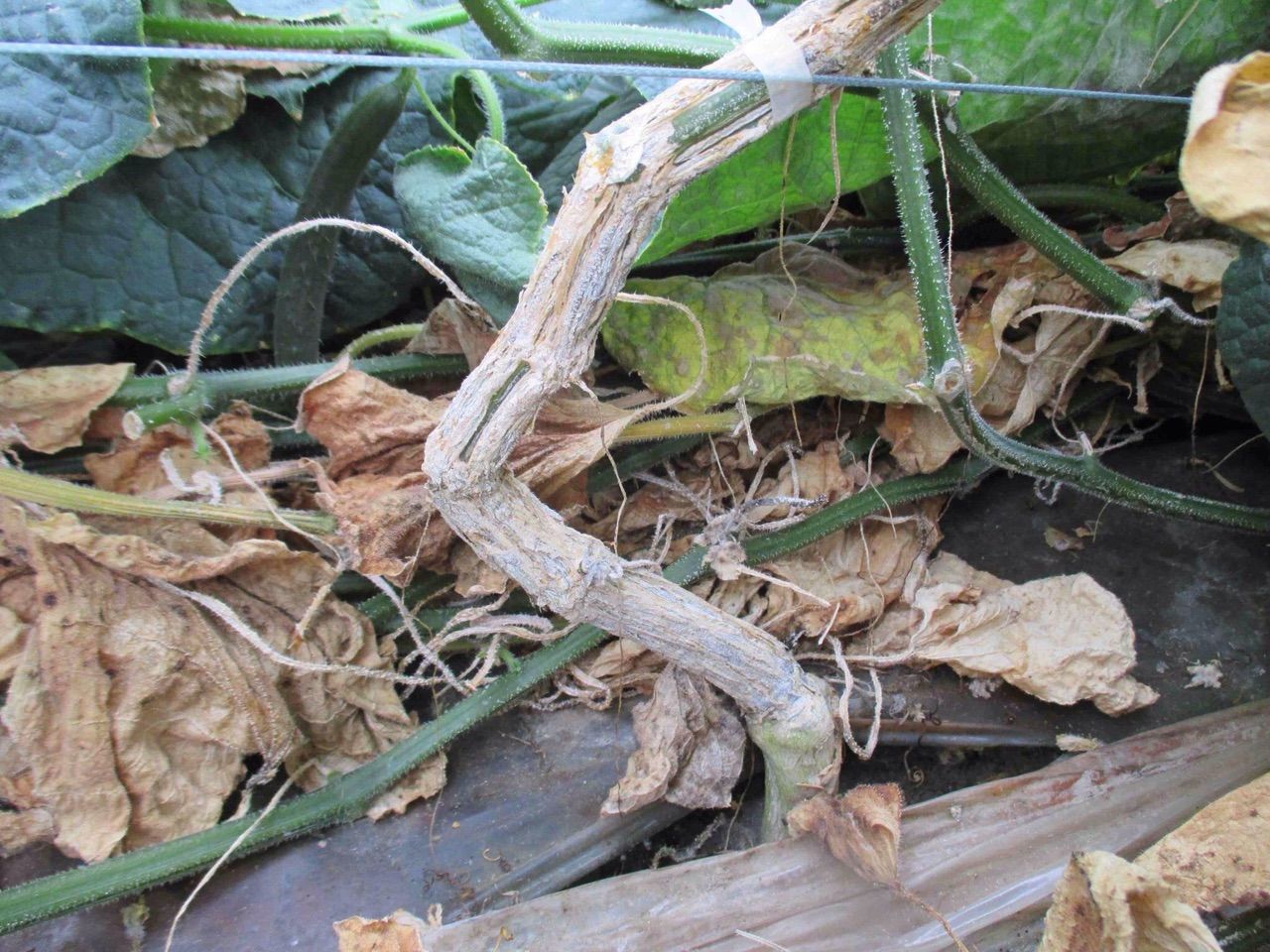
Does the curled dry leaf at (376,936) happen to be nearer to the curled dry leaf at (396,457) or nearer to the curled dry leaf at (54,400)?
the curled dry leaf at (396,457)

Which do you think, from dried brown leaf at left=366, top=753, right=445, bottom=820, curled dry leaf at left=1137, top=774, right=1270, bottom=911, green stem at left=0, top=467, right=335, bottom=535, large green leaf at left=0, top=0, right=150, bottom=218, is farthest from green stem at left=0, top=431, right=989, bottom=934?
large green leaf at left=0, top=0, right=150, bottom=218

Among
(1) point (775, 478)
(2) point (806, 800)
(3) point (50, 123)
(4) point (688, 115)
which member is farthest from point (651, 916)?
(3) point (50, 123)

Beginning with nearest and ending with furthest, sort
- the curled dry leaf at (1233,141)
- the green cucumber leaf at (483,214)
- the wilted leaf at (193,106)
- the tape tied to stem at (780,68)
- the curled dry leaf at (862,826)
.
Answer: the curled dry leaf at (1233,141) → the tape tied to stem at (780,68) → the curled dry leaf at (862,826) → the green cucumber leaf at (483,214) → the wilted leaf at (193,106)

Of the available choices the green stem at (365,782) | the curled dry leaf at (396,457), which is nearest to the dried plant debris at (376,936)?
the green stem at (365,782)

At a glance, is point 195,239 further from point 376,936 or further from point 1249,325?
point 1249,325

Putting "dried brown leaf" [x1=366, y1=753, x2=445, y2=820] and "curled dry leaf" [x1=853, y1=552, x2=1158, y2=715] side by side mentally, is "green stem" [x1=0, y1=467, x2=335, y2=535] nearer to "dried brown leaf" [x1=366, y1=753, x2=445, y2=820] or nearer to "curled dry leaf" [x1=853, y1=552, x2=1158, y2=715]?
"dried brown leaf" [x1=366, y1=753, x2=445, y2=820]

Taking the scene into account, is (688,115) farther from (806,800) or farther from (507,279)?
(806,800)
